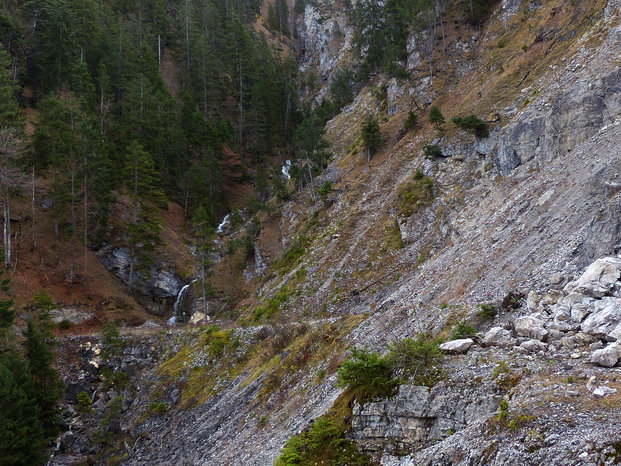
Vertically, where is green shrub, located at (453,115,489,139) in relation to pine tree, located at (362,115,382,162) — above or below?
below

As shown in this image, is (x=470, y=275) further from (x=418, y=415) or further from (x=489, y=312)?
(x=418, y=415)

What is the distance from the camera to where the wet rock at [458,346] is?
40.3 feet

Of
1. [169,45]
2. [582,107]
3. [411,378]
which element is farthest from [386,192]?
[169,45]

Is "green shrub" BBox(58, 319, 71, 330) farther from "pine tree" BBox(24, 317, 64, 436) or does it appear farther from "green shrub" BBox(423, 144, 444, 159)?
"green shrub" BBox(423, 144, 444, 159)

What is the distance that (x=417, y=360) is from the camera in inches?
476

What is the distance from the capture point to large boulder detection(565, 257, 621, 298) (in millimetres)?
11625

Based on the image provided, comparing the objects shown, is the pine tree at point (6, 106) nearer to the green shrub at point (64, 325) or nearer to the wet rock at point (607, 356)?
the green shrub at point (64, 325)

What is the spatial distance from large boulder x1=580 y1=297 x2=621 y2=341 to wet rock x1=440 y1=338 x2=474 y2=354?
2.78 meters

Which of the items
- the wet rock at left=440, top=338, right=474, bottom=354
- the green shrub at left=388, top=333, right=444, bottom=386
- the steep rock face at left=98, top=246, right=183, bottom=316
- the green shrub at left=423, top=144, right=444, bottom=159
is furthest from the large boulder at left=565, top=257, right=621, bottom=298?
the steep rock face at left=98, top=246, right=183, bottom=316

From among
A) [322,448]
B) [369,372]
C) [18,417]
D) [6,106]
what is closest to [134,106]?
[6,106]

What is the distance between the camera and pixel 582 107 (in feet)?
73.3

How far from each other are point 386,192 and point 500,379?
26.2 meters

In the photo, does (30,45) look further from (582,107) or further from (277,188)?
(582,107)

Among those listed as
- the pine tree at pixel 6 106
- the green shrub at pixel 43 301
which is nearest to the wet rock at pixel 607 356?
the green shrub at pixel 43 301
